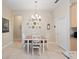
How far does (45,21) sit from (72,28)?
4.63m

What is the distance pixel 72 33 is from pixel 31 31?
495 cm

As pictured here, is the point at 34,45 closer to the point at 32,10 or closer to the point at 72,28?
the point at 72,28

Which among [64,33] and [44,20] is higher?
[44,20]

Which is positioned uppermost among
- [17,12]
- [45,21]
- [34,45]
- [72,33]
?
[17,12]

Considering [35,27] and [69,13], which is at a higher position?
[69,13]

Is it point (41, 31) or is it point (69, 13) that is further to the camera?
point (41, 31)

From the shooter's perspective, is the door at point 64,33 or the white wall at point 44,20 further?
the white wall at point 44,20

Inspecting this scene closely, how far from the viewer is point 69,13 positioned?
6.65 meters

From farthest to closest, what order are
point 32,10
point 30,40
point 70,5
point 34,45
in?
point 32,10 < point 30,40 < point 34,45 < point 70,5

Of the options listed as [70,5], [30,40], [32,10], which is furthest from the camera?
[32,10]

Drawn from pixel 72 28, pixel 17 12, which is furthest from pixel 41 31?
pixel 72 28

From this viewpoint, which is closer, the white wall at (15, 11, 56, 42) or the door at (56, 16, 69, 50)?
the door at (56, 16, 69, 50)

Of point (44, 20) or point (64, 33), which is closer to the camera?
point (64, 33)

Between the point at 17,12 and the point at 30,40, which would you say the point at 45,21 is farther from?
the point at 30,40
